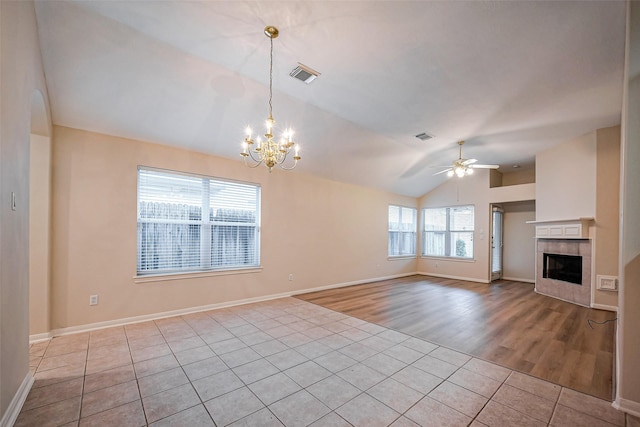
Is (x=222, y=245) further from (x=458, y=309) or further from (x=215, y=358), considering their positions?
(x=458, y=309)

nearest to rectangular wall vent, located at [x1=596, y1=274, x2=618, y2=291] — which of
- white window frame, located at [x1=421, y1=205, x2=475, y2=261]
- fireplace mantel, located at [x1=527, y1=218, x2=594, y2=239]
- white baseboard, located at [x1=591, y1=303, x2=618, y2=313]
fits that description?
white baseboard, located at [x1=591, y1=303, x2=618, y2=313]

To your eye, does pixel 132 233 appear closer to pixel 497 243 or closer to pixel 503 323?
pixel 503 323

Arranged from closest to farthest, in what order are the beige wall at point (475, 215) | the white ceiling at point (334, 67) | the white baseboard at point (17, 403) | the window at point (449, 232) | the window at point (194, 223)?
1. the white baseboard at point (17, 403)
2. the white ceiling at point (334, 67)
3. the window at point (194, 223)
4. the beige wall at point (475, 215)
5. the window at point (449, 232)

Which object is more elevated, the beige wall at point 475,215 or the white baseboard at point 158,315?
the beige wall at point 475,215

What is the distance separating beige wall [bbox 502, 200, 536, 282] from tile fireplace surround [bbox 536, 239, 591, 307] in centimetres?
144

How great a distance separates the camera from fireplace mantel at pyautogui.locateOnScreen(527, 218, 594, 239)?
4.96 m

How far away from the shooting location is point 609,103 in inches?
149

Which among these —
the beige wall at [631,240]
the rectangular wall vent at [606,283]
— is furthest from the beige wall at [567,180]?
the beige wall at [631,240]

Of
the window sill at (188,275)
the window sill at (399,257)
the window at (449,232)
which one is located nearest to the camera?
the window sill at (188,275)

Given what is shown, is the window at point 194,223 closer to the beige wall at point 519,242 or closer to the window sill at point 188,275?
the window sill at point 188,275

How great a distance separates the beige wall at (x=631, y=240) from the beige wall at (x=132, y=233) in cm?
449

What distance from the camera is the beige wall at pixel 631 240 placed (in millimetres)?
2006

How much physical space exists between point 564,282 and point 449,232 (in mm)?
2994

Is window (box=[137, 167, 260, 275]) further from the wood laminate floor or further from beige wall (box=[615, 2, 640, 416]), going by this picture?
beige wall (box=[615, 2, 640, 416])
